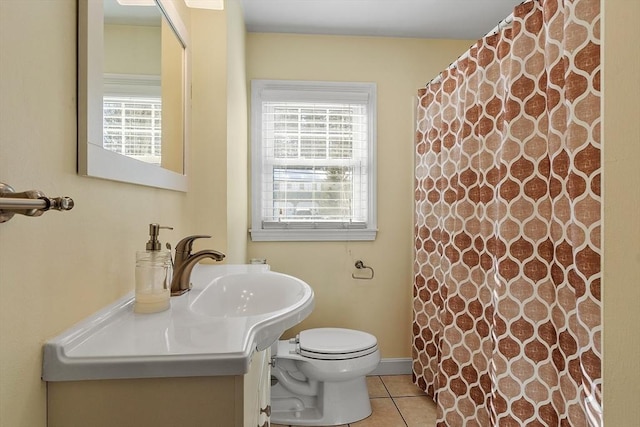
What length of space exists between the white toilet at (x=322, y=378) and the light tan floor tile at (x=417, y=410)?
22 centimetres

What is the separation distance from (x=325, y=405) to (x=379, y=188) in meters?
1.40

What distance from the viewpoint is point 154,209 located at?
125 centimetres

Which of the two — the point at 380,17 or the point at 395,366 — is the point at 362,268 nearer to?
the point at 395,366

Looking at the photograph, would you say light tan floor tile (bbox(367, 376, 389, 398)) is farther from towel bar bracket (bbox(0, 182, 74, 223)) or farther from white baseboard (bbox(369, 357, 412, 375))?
towel bar bracket (bbox(0, 182, 74, 223))

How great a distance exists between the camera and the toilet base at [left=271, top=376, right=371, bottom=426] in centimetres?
204

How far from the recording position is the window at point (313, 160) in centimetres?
256

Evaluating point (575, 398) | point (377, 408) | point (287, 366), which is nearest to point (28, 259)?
point (575, 398)

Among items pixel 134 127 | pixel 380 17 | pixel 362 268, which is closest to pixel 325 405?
pixel 362 268

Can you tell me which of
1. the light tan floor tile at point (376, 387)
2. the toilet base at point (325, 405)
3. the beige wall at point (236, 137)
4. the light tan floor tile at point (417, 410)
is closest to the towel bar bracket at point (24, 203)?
the beige wall at point (236, 137)

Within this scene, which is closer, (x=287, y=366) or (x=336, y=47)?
(x=287, y=366)

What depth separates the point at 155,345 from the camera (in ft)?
2.28

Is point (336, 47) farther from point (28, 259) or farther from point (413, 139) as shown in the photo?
point (28, 259)

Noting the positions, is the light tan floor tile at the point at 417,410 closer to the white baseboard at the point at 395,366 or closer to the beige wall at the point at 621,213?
the white baseboard at the point at 395,366

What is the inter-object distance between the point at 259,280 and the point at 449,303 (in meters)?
1.08
